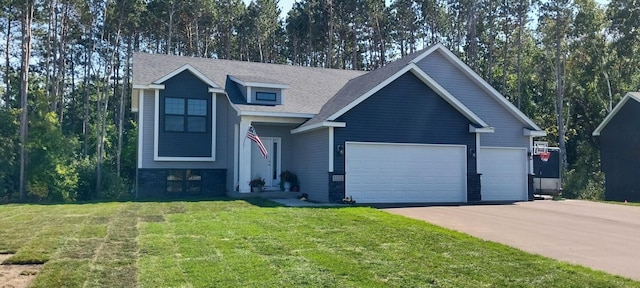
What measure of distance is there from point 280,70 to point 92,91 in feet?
79.6

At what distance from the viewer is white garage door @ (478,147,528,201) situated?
19.0 metres

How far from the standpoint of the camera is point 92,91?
134 ft

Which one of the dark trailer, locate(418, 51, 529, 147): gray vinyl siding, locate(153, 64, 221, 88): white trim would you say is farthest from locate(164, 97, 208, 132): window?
the dark trailer

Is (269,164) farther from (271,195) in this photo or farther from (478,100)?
(478,100)

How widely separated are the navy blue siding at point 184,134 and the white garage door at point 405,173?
6.30m

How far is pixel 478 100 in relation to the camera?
20047 millimetres

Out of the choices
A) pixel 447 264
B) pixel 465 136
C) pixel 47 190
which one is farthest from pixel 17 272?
pixel 47 190

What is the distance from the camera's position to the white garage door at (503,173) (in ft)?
62.4

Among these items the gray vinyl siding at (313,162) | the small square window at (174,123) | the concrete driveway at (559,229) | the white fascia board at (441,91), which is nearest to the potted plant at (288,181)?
the gray vinyl siding at (313,162)

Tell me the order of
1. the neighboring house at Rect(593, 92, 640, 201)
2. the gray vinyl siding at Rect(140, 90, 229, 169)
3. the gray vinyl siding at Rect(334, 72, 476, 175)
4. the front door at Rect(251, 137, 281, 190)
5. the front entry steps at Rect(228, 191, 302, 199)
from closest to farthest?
the gray vinyl siding at Rect(334, 72, 476, 175) → the front entry steps at Rect(228, 191, 302, 199) → the gray vinyl siding at Rect(140, 90, 229, 169) → the front door at Rect(251, 137, 281, 190) → the neighboring house at Rect(593, 92, 640, 201)

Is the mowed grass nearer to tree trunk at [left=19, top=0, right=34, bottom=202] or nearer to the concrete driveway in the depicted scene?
the concrete driveway

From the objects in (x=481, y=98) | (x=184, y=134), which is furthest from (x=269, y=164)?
(x=481, y=98)

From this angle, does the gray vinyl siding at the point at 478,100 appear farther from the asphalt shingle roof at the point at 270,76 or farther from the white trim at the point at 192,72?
the white trim at the point at 192,72

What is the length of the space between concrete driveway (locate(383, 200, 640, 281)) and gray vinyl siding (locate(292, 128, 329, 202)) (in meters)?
2.99
